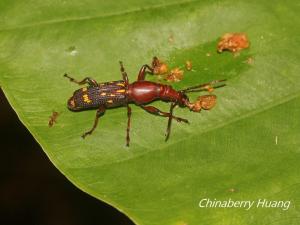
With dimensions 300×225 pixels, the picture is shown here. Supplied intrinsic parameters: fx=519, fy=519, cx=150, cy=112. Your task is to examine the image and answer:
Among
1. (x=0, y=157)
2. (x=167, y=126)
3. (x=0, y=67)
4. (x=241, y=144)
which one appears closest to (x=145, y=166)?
(x=167, y=126)

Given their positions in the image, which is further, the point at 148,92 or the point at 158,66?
the point at 148,92

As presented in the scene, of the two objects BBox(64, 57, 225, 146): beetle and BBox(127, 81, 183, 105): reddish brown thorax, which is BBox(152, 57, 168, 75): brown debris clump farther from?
BBox(127, 81, 183, 105): reddish brown thorax

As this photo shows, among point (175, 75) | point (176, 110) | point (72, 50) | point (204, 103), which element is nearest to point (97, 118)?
point (72, 50)

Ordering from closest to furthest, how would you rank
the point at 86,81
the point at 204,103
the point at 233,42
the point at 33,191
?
the point at 233,42, the point at 204,103, the point at 86,81, the point at 33,191

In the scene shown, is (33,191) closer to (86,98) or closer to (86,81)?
(86,98)

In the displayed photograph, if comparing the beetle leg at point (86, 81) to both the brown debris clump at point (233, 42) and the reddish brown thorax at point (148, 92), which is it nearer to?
the reddish brown thorax at point (148, 92)

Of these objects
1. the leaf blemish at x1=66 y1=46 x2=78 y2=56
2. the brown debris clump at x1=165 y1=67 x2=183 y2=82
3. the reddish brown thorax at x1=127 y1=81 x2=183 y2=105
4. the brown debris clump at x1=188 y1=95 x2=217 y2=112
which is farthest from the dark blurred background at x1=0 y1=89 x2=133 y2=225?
the brown debris clump at x1=188 y1=95 x2=217 y2=112
